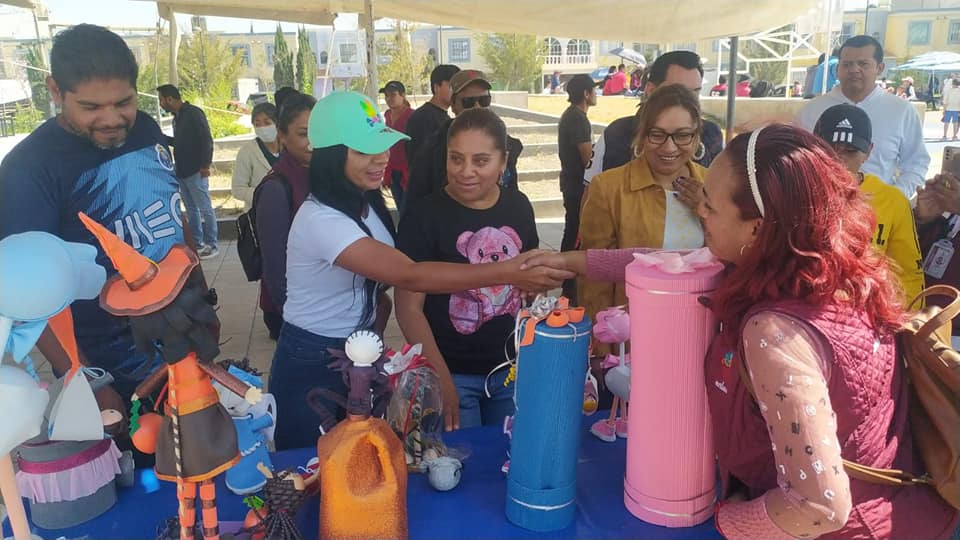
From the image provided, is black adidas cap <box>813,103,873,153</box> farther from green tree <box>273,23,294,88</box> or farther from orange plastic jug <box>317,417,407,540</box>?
green tree <box>273,23,294,88</box>

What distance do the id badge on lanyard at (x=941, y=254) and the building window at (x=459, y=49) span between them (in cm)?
4698

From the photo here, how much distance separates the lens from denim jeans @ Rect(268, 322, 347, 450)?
1977 mm

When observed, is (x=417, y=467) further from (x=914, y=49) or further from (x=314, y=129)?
(x=914, y=49)

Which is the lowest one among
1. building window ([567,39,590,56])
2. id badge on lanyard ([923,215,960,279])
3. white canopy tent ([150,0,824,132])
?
id badge on lanyard ([923,215,960,279])

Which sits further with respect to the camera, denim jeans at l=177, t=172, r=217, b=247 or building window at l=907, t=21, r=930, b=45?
building window at l=907, t=21, r=930, b=45

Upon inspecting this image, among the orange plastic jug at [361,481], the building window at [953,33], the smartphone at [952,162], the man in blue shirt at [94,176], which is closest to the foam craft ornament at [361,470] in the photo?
the orange plastic jug at [361,481]

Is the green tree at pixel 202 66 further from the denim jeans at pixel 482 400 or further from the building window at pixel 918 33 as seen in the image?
the building window at pixel 918 33

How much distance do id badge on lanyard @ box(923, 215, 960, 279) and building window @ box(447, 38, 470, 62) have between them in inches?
1849

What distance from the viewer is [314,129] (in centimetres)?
190

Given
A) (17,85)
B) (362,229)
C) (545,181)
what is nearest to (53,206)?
(362,229)

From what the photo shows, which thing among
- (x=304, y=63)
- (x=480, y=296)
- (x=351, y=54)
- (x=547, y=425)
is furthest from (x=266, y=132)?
(x=304, y=63)

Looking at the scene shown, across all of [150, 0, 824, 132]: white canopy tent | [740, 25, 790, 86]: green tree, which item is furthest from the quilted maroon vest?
[740, 25, 790, 86]: green tree

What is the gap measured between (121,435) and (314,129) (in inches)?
36.4

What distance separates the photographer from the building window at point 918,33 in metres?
41.5
